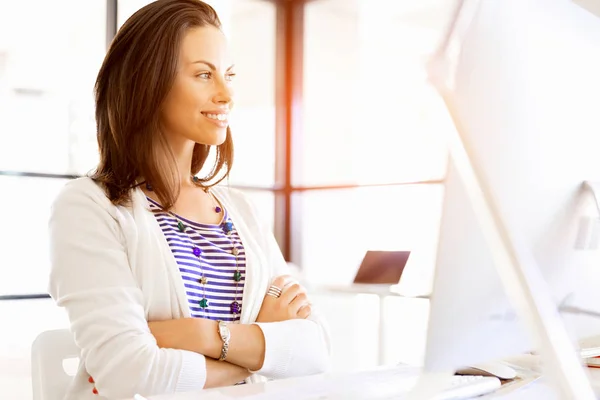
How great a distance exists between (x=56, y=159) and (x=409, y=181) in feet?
6.15

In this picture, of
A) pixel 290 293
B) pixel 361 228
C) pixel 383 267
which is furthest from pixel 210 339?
pixel 361 228

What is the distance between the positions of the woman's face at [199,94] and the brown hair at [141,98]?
0.08 feet

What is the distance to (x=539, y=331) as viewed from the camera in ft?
1.72

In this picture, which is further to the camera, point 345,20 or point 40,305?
point 345,20

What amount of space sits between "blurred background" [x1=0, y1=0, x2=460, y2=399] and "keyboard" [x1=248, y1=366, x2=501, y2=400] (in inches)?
74.9

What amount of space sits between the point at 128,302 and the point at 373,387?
0.45 meters

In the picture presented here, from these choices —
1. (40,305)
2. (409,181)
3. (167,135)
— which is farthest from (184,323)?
(409,181)

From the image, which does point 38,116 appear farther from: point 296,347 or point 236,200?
point 296,347

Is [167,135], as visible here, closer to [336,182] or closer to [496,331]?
[496,331]

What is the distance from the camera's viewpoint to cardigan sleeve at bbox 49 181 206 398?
1029 mm

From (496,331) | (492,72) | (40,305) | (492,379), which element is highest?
(492,72)

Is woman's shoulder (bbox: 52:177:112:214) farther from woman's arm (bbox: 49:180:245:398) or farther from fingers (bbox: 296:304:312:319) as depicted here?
fingers (bbox: 296:304:312:319)

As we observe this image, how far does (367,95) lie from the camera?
3873 mm

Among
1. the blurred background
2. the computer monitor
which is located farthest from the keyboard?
the blurred background
